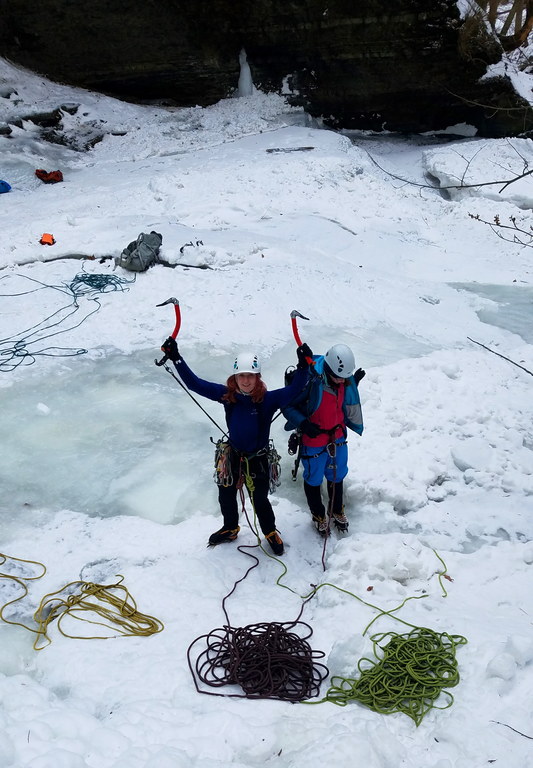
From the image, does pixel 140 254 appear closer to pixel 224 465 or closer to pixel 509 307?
pixel 224 465

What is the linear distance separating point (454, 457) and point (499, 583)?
154 cm

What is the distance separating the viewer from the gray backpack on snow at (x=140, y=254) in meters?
8.02

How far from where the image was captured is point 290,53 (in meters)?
18.1

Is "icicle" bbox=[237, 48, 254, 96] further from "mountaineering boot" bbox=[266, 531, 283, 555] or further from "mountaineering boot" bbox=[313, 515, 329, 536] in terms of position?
"mountaineering boot" bbox=[266, 531, 283, 555]

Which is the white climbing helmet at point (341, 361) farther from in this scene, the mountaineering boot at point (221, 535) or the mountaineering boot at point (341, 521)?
the mountaineering boot at point (221, 535)

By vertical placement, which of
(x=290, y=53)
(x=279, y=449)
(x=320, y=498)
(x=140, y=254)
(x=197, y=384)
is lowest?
(x=279, y=449)

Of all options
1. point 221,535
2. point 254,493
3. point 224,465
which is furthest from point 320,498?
point 224,465

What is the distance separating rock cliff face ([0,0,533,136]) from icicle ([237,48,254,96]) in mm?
187

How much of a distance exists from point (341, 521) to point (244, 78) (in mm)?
18292

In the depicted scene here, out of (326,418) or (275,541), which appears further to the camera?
(275,541)

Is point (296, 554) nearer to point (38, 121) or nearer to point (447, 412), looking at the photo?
point (447, 412)

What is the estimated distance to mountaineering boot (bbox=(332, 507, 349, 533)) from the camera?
4.46 m

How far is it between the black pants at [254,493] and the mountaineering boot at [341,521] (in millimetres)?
555

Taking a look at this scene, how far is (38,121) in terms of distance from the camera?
15.9m
